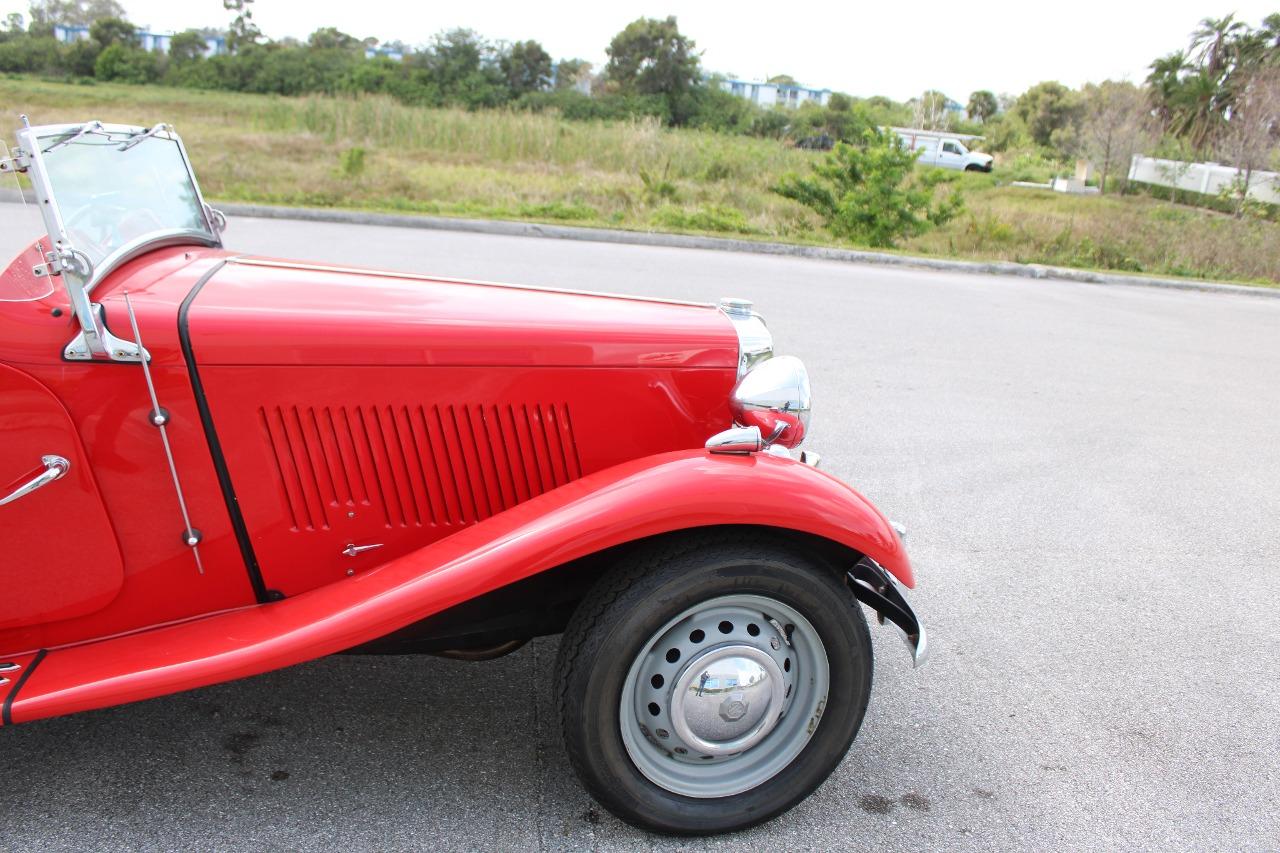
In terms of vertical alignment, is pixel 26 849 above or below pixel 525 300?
below

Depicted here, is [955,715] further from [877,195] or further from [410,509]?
[877,195]

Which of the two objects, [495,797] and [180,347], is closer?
[180,347]

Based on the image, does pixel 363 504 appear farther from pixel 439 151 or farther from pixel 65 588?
pixel 439 151

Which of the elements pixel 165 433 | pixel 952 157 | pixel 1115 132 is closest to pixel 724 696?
pixel 165 433

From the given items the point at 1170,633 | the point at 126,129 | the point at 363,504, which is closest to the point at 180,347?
the point at 363,504

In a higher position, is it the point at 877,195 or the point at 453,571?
the point at 453,571

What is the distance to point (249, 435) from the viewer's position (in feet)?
7.01

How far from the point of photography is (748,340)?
101 inches

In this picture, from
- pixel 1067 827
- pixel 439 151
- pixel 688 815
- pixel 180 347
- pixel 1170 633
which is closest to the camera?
pixel 180 347

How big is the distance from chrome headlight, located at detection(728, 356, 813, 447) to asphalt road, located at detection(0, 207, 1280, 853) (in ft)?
3.33

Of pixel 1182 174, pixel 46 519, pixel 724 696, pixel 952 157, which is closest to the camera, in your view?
pixel 46 519

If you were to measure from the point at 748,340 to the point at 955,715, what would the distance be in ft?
4.50

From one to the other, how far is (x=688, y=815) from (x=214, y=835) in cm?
114

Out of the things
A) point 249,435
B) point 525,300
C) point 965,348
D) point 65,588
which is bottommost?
point 965,348
